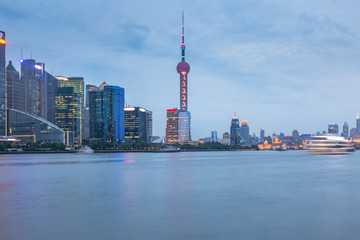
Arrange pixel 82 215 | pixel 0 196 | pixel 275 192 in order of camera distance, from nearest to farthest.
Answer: pixel 82 215, pixel 0 196, pixel 275 192

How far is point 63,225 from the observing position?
27.7m

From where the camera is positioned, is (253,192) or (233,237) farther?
(253,192)

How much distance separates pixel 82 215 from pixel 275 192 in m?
26.5

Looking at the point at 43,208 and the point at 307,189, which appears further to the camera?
the point at 307,189

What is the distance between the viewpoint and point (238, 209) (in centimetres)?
3522

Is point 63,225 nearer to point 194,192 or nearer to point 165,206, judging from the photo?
point 165,206

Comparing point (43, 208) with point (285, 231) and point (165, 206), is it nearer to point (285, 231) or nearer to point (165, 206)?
point (165, 206)

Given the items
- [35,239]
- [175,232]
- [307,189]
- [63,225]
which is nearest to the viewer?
[35,239]

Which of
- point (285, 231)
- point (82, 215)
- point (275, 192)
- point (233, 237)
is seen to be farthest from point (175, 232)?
point (275, 192)

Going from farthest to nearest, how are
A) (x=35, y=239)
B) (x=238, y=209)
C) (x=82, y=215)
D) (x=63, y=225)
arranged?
(x=238, y=209) < (x=82, y=215) < (x=63, y=225) < (x=35, y=239)

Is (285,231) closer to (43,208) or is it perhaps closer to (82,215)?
(82,215)

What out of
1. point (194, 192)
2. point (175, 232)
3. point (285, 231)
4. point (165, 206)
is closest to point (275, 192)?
point (194, 192)

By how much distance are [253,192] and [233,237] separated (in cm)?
2590

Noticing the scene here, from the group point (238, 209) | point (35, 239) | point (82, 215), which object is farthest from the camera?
point (238, 209)
